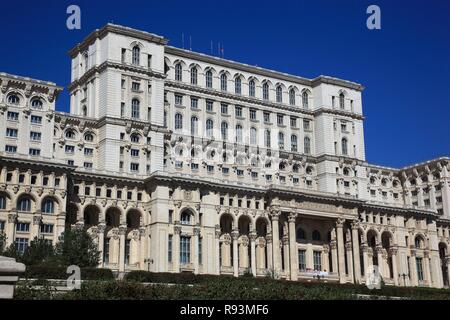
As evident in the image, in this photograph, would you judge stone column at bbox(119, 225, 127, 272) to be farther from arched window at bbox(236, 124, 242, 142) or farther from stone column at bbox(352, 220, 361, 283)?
stone column at bbox(352, 220, 361, 283)

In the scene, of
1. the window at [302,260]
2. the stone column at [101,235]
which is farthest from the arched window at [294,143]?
the stone column at [101,235]

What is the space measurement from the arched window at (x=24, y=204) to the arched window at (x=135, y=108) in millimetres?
26361

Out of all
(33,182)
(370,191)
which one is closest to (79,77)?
(33,182)

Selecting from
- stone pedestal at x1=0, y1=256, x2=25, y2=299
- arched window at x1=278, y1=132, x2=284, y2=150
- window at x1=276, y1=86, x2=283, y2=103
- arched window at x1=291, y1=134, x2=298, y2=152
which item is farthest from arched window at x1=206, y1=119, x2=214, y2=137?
stone pedestal at x1=0, y1=256, x2=25, y2=299

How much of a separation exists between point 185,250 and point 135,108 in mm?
26623

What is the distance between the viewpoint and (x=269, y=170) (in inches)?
4966

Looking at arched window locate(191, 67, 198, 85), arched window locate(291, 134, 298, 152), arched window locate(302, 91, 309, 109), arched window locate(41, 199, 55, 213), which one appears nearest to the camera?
arched window locate(41, 199, 55, 213)

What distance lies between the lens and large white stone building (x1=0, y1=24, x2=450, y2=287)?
99438 millimetres

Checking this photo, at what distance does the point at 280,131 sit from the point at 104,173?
42969 mm

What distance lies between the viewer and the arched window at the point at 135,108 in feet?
A: 367

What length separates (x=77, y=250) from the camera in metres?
83.8

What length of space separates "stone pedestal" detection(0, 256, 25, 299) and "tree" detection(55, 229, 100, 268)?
6321 cm
